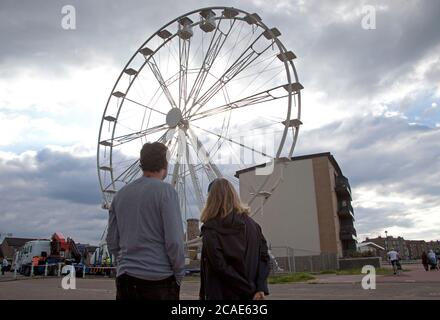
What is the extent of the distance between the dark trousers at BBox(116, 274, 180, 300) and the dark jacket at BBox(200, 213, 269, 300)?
10.7 inches

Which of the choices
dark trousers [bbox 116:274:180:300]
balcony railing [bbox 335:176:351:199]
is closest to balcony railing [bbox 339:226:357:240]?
balcony railing [bbox 335:176:351:199]

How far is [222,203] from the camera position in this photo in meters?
3.48

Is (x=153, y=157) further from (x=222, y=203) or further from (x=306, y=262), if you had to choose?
(x=306, y=262)

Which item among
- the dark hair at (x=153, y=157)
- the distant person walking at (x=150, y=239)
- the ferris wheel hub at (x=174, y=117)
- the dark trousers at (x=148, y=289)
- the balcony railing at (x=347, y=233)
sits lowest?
the dark trousers at (x=148, y=289)

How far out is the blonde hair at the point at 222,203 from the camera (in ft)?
11.4

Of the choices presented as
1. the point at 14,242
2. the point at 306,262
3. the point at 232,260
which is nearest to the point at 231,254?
the point at 232,260

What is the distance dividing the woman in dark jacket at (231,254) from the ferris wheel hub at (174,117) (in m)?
17.9

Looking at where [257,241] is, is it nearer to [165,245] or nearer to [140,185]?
[165,245]

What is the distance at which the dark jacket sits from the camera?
327cm

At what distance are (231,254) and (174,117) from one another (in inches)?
725

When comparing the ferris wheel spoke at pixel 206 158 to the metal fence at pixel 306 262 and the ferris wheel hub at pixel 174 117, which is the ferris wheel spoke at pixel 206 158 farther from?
the metal fence at pixel 306 262

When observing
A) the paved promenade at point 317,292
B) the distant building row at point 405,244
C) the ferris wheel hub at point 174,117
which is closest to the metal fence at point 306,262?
the ferris wheel hub at point 174,117

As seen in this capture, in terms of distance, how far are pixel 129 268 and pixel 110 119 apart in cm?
2245
